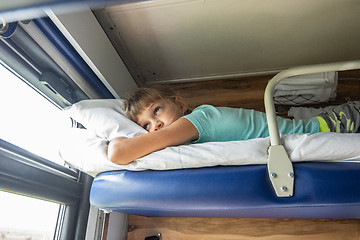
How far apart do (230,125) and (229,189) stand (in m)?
0.27

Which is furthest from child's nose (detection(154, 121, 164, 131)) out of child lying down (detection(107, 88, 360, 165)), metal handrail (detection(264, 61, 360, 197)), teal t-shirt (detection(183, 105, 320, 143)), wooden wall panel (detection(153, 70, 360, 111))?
wooden wall panel (detection(153, 70, 360, 111))

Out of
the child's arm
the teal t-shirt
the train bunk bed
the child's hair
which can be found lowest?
the train bunk bed

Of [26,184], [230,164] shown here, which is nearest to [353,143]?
[230,164]

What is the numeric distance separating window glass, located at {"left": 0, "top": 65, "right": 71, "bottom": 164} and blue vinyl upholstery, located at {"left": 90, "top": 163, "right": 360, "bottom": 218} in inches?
14.9

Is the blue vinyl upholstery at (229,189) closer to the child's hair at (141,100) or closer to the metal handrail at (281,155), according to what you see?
the metal handrail at (281,155)

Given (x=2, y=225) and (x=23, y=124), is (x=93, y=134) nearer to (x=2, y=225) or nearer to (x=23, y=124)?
(x=23, y=124)

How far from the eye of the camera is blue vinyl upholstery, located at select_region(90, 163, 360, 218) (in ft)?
2.37

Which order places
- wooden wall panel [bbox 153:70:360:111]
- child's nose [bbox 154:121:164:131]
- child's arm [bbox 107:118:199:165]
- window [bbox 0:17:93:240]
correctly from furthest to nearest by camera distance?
wooden wall panel [bbox 153:70:360:111]
child's nose [bbox 154:121:164:131]
window [bbox 0:17:93:240]
child's arm [bbox 107:118:199:165]

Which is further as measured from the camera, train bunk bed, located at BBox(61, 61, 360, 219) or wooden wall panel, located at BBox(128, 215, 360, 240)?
wooden wall panel, located at BBox(128, 215, 360, 240)

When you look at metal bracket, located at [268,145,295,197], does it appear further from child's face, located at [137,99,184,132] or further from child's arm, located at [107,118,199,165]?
child's face, located at [137,99,184,132]

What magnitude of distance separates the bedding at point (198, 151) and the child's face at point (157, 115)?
7 cm

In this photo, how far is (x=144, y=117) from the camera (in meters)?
1.17

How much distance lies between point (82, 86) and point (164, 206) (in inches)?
30.7

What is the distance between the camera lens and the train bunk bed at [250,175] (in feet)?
2.42
